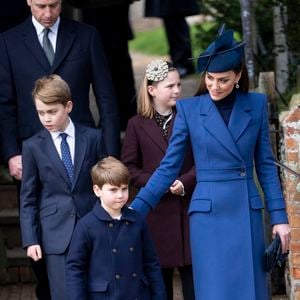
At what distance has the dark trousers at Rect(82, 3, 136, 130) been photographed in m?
9.98

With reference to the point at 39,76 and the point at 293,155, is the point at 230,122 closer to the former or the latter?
the point at 293,155

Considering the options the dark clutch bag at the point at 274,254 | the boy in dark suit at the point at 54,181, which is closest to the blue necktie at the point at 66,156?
the boy in dark suit at the point at 54,181

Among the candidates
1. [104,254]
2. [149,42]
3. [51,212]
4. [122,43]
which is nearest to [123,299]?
[104,254]

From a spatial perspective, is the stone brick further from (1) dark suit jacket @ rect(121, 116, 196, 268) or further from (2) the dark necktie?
(2) the dark necktie

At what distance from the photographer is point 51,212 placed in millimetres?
6648

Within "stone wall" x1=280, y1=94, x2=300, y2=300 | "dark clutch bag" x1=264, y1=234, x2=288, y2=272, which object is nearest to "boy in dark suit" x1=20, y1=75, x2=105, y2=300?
"dark clutch bag" x1=264, y1=234, x2=288, y2=272

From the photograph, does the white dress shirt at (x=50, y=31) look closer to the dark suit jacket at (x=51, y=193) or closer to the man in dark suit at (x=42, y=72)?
the man in dark suit at (x=42, y=72)

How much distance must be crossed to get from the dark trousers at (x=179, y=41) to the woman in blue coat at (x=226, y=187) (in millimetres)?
6254

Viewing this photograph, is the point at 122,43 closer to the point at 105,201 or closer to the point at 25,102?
the point at 25,102

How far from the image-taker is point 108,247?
623 centimetres

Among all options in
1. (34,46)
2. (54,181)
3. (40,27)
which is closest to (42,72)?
(34,46)

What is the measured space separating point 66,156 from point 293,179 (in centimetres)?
141

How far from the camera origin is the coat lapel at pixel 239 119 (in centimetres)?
638

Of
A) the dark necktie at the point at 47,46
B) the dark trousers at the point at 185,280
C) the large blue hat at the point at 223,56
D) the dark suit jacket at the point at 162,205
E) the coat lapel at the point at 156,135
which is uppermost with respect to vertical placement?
the dark necktie at the point at 47,46
